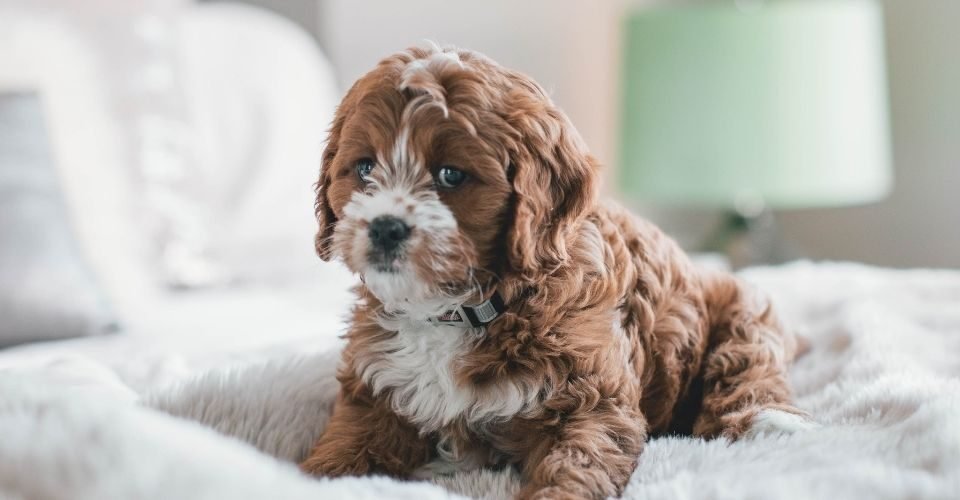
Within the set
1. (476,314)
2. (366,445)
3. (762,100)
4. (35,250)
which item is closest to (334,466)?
→ (366,445)

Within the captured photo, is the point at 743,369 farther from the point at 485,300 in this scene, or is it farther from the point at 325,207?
the point at 325,207

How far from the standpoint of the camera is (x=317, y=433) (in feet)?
4.76

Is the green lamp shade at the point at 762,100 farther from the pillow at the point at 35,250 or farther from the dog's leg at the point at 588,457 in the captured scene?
the dog's leg at the point at 588,457

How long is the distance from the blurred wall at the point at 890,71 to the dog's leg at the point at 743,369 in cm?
199

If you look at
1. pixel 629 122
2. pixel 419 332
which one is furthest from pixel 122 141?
pixel 629 122

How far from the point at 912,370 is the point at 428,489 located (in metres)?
0.90

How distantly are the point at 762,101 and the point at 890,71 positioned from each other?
3.29 ft

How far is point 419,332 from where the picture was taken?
1.31m

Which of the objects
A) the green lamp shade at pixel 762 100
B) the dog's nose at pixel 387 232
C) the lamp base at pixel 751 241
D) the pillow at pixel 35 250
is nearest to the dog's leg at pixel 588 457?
the dog's nose at pixel 387 232

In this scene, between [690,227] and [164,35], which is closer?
[164,35]

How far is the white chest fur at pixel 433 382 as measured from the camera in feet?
4.06

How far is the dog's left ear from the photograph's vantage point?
1.21 meters

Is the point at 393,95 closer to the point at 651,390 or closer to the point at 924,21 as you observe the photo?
the point at 651,390

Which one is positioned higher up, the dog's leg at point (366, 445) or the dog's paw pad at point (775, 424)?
the dog's leg at point (366, 445)
